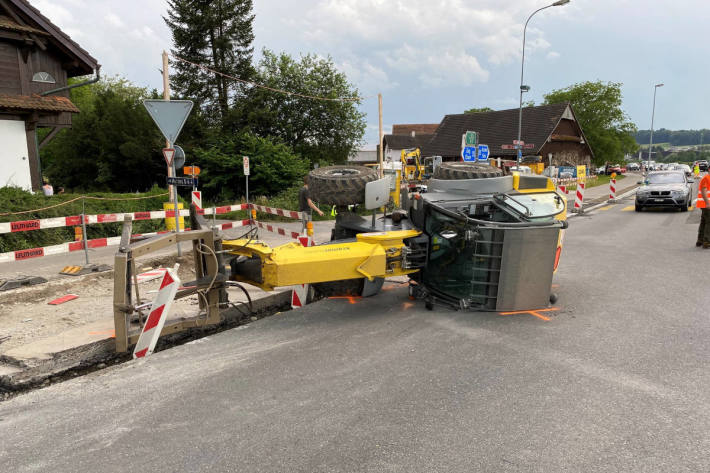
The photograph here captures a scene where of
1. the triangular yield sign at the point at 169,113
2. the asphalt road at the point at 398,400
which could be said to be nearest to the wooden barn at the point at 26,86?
the triangular yield sign at the point at 169,113

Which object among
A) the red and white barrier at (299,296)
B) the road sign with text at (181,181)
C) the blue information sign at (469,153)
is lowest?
the red and white barrier at (299,296)

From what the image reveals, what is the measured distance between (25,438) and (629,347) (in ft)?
17.0

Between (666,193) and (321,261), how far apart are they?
17.3 metres

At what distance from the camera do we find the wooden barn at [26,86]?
15.8 metres

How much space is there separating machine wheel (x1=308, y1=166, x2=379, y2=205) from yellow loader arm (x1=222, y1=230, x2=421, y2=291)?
70cm

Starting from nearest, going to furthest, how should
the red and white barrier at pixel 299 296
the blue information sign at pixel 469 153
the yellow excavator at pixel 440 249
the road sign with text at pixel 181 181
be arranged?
1. the yellow excavator at pixel 440 249
2. the red and white barrier at pixel 299 296
3. the road sign with text at pixel 181 181
4. the blue information sign at pixel 469 153

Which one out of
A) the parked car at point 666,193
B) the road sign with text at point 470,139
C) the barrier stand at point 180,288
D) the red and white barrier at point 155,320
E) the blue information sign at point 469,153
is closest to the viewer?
the barrier stand at point 180,288

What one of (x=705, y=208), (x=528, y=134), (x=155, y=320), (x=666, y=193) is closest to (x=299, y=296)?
(x=155, y=320)

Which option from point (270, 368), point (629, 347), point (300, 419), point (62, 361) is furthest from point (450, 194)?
point (62, 361)

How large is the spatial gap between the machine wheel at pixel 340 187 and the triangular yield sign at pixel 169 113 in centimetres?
264

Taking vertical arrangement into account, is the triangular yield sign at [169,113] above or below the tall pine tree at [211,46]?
below

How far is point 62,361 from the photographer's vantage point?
4688mm

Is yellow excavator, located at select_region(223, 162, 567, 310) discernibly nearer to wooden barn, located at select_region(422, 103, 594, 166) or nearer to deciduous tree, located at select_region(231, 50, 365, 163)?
deciduous tree, located at select_region(231, 50, 365, 163)

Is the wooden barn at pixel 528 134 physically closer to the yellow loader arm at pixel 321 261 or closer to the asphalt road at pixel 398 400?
the yellow loader arm at pixel 321 261
